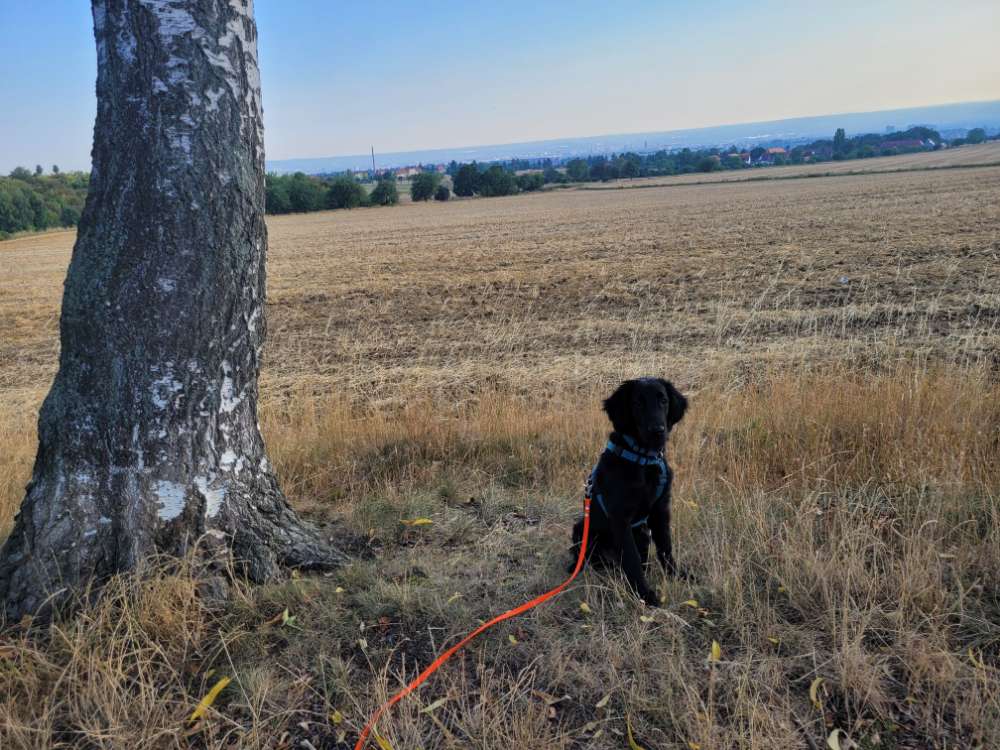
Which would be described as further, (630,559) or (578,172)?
(578,172)

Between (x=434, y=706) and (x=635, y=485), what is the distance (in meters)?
1.30

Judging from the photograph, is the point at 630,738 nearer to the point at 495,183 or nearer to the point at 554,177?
the point at 495,183

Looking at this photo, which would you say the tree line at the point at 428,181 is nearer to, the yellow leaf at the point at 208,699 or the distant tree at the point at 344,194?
the distant tree at the point at 344,194

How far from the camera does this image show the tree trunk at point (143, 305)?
2891 millimetres

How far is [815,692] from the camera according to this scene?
2443 mm

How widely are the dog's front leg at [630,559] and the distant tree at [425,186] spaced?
3487 inches

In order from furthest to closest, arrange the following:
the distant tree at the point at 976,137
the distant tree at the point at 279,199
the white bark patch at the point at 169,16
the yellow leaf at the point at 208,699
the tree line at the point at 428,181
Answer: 1. the distant tree at the point at 976,137
2. the distant tree at the point at 279,199
3. the tree line at the point at 428,181
4. the white bark patch at the point at 169,16
5. the yellow leaf at the point at 208,699

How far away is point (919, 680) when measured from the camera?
247cm

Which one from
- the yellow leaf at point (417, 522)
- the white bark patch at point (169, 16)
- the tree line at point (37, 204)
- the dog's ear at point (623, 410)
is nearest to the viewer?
the white bark patch at point (169, 16)

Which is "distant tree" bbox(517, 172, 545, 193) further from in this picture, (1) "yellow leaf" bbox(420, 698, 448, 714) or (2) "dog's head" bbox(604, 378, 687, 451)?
(1) "yellow leaf" bbox(420, 698, 448, 714)

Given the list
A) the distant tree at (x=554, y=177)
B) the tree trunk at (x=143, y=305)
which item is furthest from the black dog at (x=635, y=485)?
the distant tree at (x=554, y=177)

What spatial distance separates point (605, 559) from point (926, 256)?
18523 millimetres

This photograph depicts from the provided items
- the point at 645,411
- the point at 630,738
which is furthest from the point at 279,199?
the point at 630,738

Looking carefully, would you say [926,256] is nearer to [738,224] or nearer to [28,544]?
[738,224]
